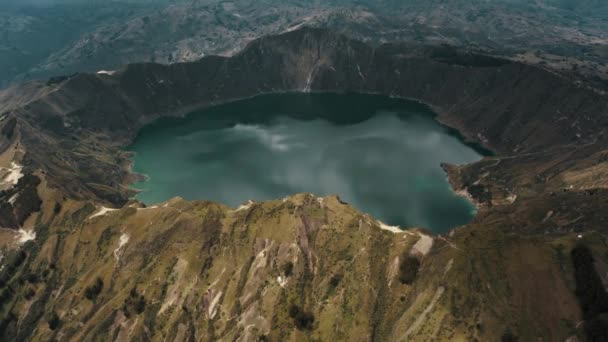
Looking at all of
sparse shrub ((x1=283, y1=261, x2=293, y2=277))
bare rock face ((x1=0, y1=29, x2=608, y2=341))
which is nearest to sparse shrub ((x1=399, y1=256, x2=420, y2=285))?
bare rock face ((x1=0, y1=29, x2=608, y2=341))

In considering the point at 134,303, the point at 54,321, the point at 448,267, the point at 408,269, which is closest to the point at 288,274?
the point at 408,269

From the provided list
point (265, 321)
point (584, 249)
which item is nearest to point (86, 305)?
point (265, 321)

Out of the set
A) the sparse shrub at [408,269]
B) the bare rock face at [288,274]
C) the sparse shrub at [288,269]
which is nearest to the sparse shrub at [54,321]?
the bare rock face at [288,274]

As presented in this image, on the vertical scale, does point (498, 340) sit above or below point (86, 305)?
above

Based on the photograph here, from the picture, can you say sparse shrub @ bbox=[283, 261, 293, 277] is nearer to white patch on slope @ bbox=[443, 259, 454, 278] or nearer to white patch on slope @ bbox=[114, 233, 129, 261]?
white patch on slope @ bbox=[443, 259, 454, 278]

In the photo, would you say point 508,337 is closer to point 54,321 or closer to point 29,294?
point 54,321

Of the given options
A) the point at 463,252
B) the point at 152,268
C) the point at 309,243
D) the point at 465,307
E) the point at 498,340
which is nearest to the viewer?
the point at 498,340

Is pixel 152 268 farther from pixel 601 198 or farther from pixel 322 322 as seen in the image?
pixel 601 198
